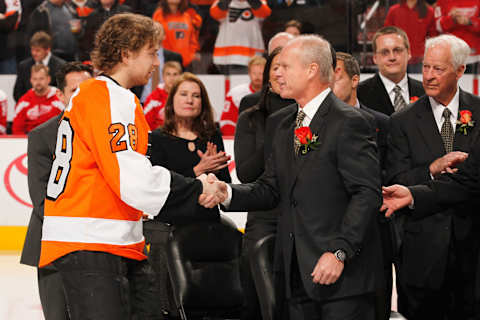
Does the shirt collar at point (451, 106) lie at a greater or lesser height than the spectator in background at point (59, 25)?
lesser

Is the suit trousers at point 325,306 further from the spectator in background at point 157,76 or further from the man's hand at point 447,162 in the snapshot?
the spectator in background at point 157,76

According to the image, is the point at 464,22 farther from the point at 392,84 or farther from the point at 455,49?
the point at 455,49

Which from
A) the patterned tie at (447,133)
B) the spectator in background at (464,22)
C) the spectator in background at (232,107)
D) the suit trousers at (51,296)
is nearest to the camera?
the suit trousers at (51,296)

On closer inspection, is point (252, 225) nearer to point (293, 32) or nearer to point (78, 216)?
point (78, 216)

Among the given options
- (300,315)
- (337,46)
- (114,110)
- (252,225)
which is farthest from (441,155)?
(337,46)

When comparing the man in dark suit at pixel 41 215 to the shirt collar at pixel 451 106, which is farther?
the shirt collar at pixel 451 106

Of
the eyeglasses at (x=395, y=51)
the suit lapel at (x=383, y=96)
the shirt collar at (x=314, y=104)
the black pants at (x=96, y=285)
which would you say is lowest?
the black pants at (x=96, y=285)

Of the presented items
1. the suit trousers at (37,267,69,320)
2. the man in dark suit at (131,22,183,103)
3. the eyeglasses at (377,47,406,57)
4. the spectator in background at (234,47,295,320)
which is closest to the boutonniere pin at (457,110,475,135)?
the spectator in background at (234,47,295,320)

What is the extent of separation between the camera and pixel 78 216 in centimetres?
299

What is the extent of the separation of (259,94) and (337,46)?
13.8ft

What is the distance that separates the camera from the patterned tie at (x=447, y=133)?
14.0 feet

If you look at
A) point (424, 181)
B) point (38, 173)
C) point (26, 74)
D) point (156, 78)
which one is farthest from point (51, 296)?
point (26, 74)

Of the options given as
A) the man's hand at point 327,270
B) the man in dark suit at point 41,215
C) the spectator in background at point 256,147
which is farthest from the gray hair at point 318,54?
the man in dark suit at point 41,215

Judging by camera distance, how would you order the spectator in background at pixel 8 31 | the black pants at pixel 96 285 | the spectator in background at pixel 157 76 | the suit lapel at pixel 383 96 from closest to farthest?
the black pants at pixel 96 285, the suit lapel at pixel 383 96, the spectator in background at pixel 157 76, the spectator in background at pixel 8 31
